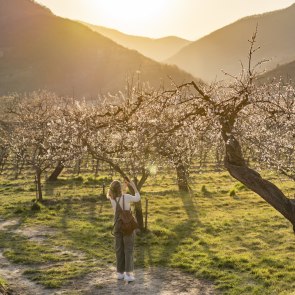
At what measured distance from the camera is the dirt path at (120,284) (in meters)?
12.6

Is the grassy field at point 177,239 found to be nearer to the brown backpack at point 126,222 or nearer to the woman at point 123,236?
the woman at point 123,236

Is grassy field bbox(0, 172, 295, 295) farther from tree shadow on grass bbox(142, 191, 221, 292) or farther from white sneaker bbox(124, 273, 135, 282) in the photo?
white sneaker bbox(124, 273, 135, 282)

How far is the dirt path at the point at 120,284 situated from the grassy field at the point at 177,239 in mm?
379

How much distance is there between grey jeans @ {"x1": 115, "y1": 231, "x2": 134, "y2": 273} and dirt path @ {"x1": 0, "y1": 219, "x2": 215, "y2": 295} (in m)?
0.59

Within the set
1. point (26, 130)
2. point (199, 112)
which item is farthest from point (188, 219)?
point (26, 130)

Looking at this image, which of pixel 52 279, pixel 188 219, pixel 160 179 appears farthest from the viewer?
pixel 160 179

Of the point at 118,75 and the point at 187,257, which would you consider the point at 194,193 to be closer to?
the point at 187,257

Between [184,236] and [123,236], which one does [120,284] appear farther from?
[184,236]

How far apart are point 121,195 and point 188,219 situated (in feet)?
34.8

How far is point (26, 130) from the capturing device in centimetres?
4322

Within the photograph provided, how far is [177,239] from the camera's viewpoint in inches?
734

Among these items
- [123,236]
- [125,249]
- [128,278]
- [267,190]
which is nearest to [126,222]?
[123,236]

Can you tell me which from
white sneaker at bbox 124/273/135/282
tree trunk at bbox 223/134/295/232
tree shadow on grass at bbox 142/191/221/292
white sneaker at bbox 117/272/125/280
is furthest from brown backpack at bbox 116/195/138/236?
tree trunk at bbox 223/134/295/232

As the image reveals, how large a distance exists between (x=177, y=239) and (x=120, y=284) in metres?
5.80
